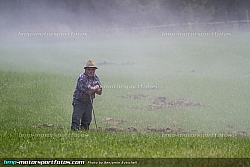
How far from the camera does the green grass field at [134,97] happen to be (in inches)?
375

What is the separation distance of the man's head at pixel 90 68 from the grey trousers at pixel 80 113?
2.47 feet

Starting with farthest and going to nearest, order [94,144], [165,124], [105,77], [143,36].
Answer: [143,36]
[105,77]
[165,124]
[94,144]

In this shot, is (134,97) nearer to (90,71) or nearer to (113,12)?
(90,71)

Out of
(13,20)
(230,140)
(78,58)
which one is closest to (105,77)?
(78,58)

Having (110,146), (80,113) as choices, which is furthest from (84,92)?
(110,146)

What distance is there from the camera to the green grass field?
31.2 feet

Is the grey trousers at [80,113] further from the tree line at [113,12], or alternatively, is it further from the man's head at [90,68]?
the tree line at [113,12]

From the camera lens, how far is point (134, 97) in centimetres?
2166

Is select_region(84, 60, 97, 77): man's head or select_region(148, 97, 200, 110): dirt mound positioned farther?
select_region(148, 97, 200, 110): dirt mound

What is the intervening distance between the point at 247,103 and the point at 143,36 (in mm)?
22835

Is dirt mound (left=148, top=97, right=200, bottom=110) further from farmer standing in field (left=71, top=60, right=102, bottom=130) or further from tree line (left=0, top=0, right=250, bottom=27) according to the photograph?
tree line (left=0, top=0, right=250, bottom=27)

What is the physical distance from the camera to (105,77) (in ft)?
85.2

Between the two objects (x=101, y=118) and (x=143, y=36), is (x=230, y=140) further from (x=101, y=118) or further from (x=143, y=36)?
(x=143, y=36)

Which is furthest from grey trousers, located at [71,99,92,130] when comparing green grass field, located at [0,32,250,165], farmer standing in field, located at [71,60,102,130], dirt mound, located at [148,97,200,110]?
dirt mound, located at [148,97,200,110]
